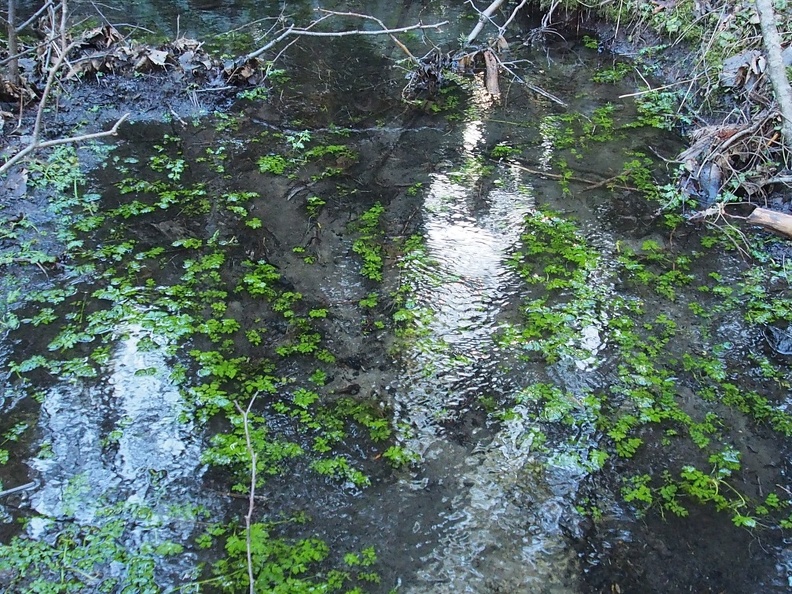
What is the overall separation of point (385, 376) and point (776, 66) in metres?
4.25

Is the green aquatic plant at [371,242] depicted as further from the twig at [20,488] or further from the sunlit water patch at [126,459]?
the twig at [20,488]

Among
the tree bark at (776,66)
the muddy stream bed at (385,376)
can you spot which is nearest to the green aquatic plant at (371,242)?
the muddy stream bed at (385,376)

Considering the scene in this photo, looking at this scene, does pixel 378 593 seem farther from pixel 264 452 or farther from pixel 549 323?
pixel 549 323

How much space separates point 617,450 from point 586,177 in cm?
328

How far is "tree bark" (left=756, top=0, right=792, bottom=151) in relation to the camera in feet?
17.0

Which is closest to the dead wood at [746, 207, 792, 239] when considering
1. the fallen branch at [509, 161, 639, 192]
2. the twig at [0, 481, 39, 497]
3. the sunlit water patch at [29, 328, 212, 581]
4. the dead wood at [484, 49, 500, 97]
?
the fallen branch at [509, 161, 639, 192]

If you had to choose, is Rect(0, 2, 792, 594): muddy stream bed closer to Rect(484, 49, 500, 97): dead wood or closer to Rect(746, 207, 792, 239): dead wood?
Rect(746, 207, 792, 239): dead wood

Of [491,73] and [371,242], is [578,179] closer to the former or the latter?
[371,242]

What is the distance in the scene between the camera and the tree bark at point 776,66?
520 centimetres

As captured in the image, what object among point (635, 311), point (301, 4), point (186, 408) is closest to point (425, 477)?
point (186, 408)

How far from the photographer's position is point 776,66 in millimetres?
5211

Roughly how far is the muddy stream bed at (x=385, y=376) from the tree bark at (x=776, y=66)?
1128 mm

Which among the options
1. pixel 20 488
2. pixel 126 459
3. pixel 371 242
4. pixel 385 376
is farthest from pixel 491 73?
pixel 20 488

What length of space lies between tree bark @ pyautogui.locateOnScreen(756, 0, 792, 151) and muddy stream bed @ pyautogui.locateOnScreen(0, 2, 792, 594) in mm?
1128
